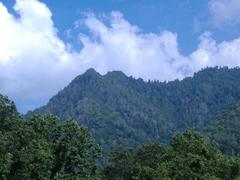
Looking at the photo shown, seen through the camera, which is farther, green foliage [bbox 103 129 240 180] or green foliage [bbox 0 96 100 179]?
green foliage [bbox 103 129 240 180]

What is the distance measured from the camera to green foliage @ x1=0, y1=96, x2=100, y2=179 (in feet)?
147

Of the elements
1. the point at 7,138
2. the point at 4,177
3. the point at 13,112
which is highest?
the point at 13,112

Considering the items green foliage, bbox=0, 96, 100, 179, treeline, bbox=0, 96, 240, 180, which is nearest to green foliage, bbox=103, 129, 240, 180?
treeline, bbox=0, 96, 240, 180

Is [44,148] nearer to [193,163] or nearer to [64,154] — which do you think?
[64,154]

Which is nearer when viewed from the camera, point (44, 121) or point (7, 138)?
point (7, 138)

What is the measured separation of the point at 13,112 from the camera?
49.9m

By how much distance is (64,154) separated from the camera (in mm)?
47750

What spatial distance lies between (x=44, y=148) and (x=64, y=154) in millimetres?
2848

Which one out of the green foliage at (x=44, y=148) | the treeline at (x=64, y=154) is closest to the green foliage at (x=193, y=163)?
the treeline at (x=64, y=154)

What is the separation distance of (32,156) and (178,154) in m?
15.9

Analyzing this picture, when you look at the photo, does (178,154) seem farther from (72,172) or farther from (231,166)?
(72,172)

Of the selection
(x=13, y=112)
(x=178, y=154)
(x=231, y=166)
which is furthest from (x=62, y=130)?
(x=231, y=166)

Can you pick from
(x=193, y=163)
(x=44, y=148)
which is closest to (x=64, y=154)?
(x=44, y=148)

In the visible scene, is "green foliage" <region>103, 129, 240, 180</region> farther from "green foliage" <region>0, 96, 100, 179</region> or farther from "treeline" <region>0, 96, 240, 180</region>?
"green foliage" <region>0, 96, 100, 179</region>
